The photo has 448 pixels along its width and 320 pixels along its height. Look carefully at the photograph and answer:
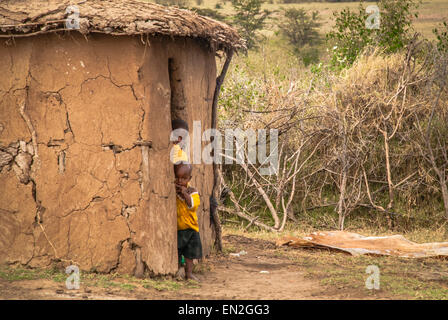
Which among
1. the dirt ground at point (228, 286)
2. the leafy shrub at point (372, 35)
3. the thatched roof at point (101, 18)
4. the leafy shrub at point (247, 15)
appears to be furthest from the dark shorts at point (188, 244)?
the leafy shrub at point (247, 15)

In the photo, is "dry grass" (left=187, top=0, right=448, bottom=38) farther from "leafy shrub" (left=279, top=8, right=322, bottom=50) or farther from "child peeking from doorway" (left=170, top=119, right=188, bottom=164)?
"child peeking from doorway" (left=170, top=119, right=188, bottom=164)

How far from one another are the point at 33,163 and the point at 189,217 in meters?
1.48

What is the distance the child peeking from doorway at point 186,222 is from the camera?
5477 millimetres

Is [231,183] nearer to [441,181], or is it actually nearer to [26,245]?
[441,181]

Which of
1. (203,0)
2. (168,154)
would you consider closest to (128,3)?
(168,154)

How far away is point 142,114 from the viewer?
17.2ft

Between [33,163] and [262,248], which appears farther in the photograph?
[262,248]

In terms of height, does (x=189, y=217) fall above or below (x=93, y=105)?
below

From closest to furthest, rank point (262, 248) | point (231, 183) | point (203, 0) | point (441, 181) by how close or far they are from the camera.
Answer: point (262, 248)
point (441, 181)
point (231, 183)
point (203, 0)

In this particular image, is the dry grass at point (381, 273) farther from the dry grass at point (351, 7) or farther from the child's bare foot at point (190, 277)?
the dry grass at point (351, 7)

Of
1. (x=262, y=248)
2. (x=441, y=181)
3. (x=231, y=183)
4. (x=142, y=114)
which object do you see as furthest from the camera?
(x=231, y=183)

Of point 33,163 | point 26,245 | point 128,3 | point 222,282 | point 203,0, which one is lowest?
point 222,282

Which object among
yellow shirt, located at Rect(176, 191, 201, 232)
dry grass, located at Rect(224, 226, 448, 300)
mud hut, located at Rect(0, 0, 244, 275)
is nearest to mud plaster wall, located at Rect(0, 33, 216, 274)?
mud hut, located at Rect(0, 0, 244, 275)

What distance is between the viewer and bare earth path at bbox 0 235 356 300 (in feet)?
15.2
